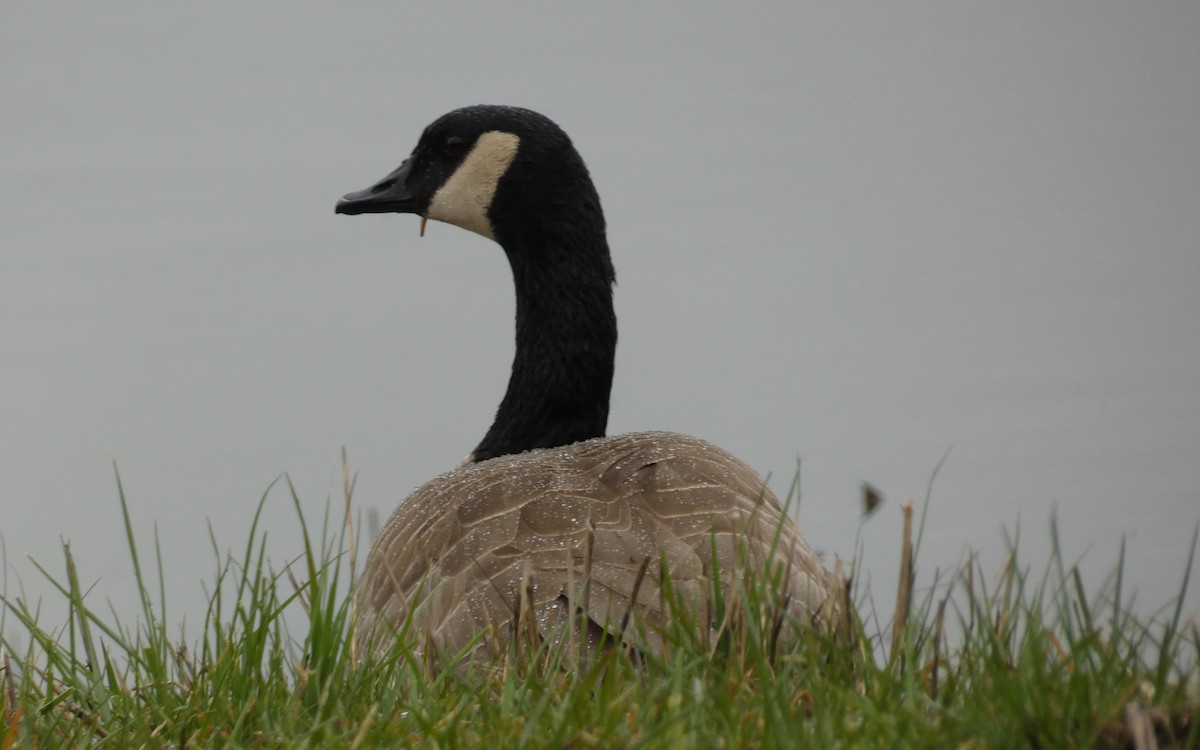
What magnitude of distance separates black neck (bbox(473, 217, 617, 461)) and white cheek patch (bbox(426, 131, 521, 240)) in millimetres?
231

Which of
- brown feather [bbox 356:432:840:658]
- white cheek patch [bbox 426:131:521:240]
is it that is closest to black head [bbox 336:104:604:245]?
white cheek patch [bbox 426:131:521:240]

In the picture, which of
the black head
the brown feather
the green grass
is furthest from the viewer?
the black head

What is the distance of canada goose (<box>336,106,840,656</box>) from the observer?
3.54m

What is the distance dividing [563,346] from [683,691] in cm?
323

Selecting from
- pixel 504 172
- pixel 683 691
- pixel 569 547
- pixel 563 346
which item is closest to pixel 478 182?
pixel 504 172

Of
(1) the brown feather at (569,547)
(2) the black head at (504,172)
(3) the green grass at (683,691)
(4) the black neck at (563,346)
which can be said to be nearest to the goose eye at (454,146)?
(2) the black head at (504,172)

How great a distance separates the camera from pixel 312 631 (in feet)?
10.7

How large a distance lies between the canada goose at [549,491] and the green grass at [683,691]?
166 mm

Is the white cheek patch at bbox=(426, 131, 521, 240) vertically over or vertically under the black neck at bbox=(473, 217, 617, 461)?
over

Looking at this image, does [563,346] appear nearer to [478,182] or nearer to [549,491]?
[478,182]

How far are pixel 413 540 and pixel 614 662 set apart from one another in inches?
52.5

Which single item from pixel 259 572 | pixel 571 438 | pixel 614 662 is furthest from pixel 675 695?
pixel 571 438

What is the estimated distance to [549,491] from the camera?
4027 mm

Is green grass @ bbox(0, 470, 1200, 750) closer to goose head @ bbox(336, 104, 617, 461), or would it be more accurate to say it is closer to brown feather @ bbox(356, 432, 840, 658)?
brown feather @ bbox(356, 432, 840, 658)
